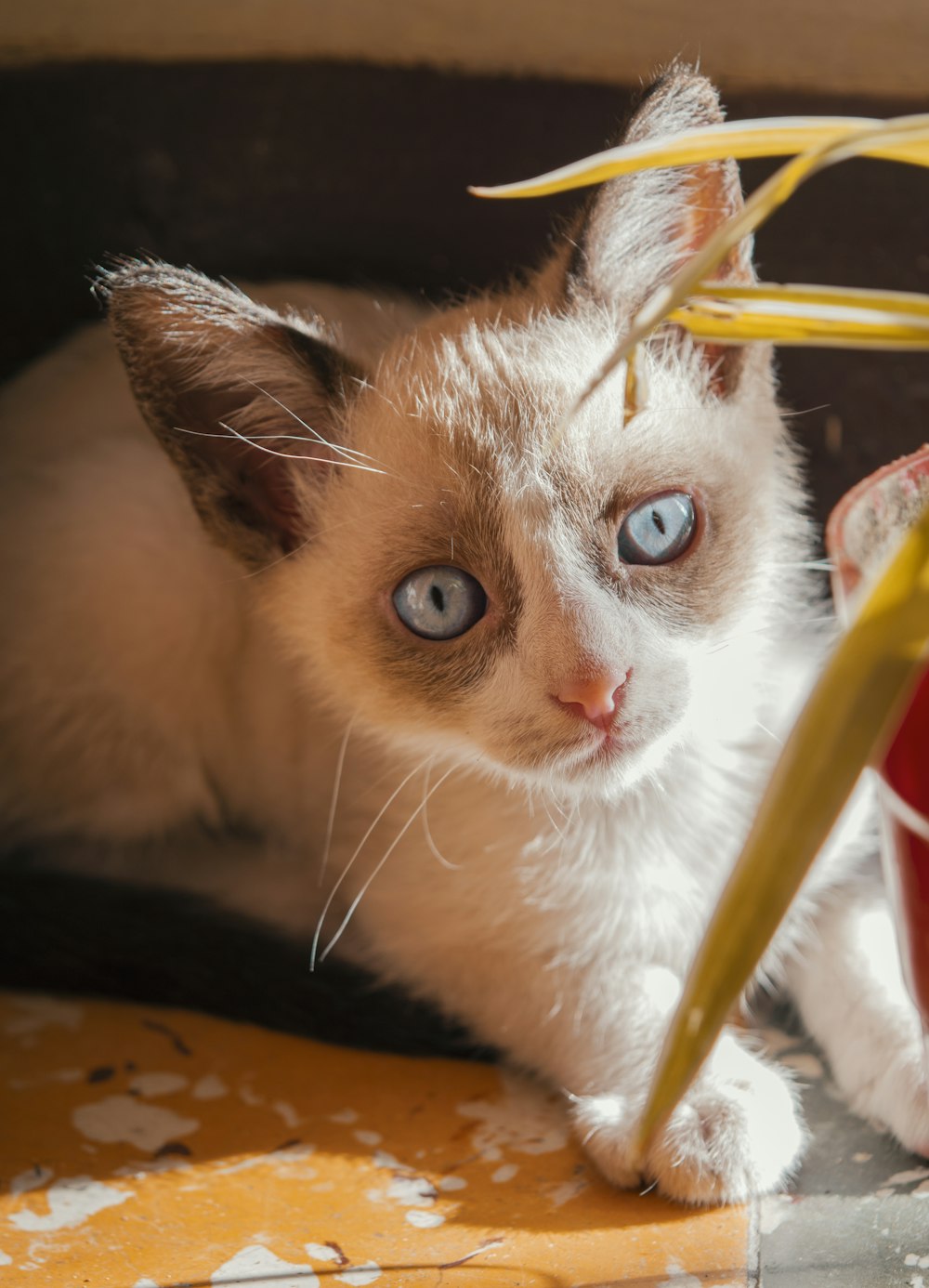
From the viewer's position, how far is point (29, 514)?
1.72 metres

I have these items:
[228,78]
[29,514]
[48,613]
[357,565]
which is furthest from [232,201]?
[357,565]

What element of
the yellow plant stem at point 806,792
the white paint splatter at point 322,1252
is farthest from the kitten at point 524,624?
the yellow plant stem at point 806,792

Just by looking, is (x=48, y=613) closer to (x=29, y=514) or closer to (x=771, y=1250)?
(x=29, y=514)

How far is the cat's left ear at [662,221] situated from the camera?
47.1 inches

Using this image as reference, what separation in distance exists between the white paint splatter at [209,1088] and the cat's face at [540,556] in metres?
0.45

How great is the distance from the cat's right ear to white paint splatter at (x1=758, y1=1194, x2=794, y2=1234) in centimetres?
84

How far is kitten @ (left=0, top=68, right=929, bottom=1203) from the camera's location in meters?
1.17

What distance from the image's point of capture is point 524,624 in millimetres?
1151

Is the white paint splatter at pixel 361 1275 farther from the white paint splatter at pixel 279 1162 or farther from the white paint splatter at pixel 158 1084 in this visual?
the white paint splatter at pixel 158 1084

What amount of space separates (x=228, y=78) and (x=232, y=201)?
0.17 m

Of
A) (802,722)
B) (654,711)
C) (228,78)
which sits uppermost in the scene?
(228,78)

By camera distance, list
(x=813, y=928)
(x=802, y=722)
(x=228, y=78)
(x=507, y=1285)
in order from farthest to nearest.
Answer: (x=228, y=78), (x=813, y=928), (x=507, y=1285), (x=802, y=722)

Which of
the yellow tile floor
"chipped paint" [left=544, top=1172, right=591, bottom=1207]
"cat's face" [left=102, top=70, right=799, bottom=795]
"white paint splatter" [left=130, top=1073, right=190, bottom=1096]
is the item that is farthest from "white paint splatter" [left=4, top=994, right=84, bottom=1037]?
"chipped paint" [left=544, top=1172, right=591, bottom=1207]

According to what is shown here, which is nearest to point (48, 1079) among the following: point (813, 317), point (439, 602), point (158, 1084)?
point (158, 1084)
